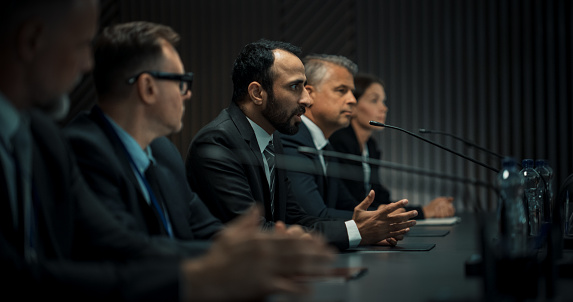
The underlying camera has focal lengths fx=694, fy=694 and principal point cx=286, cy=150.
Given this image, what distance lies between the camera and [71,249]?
1.47 meters

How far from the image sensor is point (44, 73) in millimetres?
1309

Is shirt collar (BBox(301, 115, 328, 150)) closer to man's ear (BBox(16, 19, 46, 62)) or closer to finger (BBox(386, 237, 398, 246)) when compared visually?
finger (BBox(386, 237, 398, 246))

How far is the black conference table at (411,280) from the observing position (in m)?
1.40

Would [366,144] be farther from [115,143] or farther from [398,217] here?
[115,143]

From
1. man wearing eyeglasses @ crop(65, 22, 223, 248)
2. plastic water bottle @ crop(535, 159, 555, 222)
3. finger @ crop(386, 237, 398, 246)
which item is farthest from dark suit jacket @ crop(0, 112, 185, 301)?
plastic water bottle @ crop(535, 159, 555, 222)

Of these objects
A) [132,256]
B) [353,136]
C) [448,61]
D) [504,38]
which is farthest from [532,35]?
[132,256]

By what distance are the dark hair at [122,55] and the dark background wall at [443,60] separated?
3.85 m

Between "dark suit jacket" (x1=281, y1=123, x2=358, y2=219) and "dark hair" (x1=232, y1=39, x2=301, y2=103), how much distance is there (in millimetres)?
405

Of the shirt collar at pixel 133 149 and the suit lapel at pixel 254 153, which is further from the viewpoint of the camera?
the suit lapel at pixel 254 153

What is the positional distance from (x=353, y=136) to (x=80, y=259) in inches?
118

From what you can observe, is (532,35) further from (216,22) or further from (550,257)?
(550,257)

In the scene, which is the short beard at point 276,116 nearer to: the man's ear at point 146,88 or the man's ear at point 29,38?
the man's ear at point 146,88

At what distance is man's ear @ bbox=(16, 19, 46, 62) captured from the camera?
1278 millimetres

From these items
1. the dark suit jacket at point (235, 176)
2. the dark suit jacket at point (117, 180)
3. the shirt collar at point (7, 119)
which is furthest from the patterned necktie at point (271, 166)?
the shirt collar at point (7, 119)
